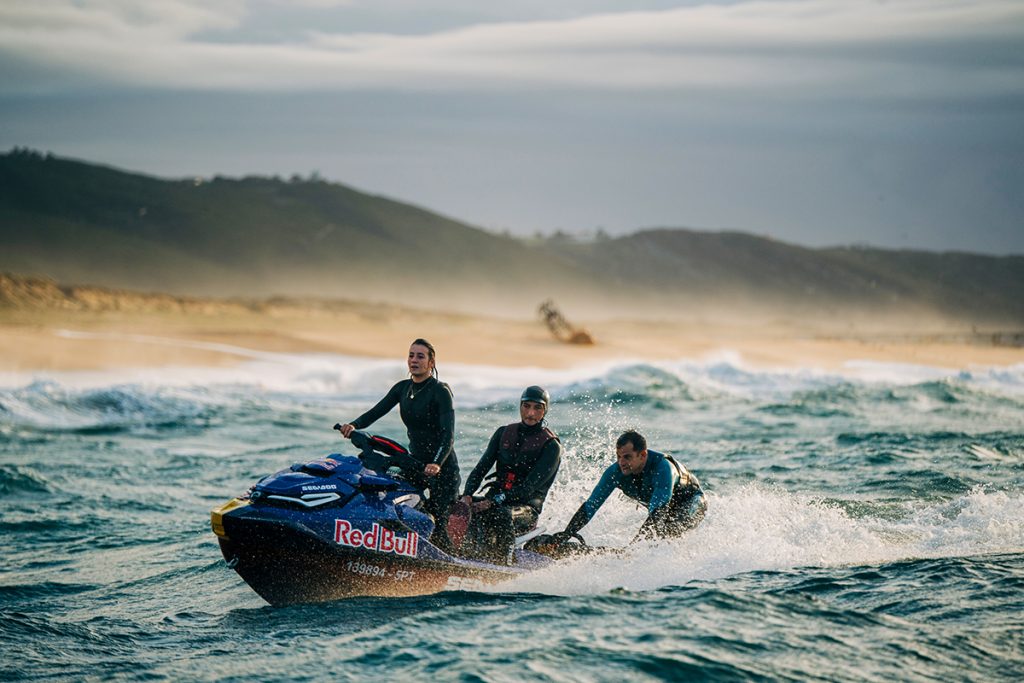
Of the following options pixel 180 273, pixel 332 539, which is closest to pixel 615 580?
pixel 332 539

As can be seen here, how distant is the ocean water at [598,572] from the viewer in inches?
296

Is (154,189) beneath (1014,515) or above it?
above

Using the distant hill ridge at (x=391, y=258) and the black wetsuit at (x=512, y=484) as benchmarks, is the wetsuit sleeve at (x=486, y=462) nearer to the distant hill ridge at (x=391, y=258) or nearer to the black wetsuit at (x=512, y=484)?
the black wetsuit at (x=512, y=484)

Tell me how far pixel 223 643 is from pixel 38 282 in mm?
37146

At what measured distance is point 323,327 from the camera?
43.9 m

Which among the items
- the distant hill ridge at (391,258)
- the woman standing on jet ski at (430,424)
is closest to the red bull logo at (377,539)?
the woman standing on jet ski at (430,424)

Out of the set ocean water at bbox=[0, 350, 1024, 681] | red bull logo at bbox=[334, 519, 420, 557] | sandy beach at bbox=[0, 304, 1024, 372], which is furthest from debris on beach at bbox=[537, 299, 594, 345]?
red bull logo at bbox=[334, 519, 420, 557]

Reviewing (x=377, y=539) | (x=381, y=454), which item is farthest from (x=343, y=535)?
(x=381, y=454)

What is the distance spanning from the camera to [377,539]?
863cm

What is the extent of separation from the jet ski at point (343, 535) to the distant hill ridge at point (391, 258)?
69852mm

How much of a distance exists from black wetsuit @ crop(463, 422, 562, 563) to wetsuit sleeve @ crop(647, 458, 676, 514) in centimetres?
82

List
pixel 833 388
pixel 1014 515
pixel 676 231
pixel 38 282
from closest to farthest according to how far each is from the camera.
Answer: pixel 1014 515 → pixel 833 388 → pixel 38 282 → pixel 676 231

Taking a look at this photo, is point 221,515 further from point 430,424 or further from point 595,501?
point 595,501

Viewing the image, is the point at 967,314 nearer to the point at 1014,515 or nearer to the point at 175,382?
the point at 175,382
